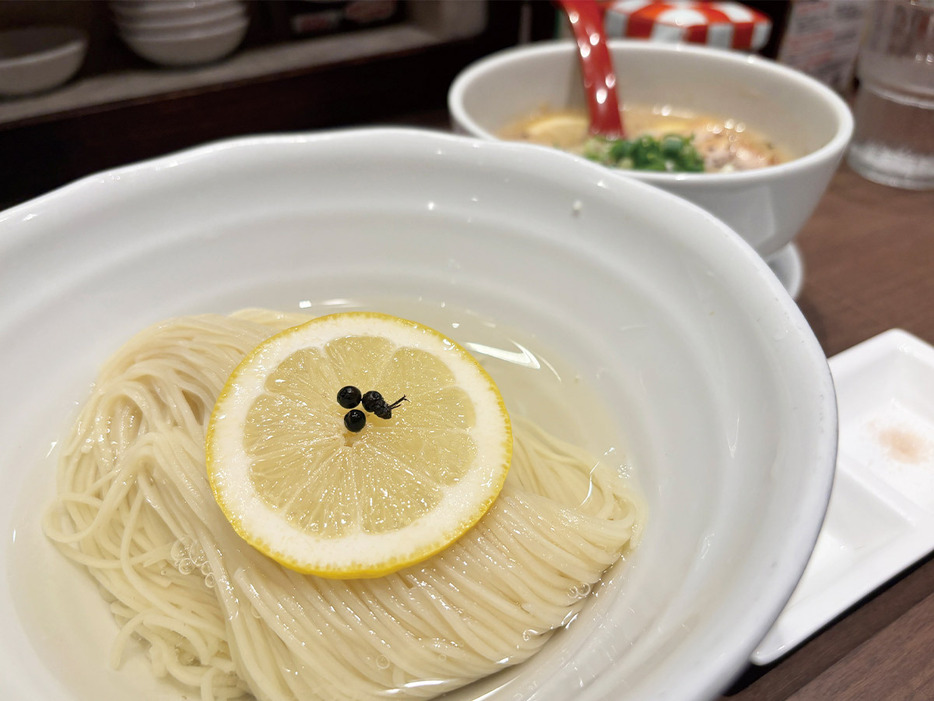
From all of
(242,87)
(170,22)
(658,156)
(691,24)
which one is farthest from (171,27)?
(691,24)

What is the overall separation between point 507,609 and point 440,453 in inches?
7.6

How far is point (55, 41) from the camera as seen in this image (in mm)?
1738

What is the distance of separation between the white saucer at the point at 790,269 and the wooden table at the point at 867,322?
4cm

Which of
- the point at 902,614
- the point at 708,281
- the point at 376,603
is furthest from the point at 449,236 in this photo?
the point at 902,614

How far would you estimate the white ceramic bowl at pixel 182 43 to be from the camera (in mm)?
1755

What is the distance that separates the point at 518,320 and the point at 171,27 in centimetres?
Answer: 134

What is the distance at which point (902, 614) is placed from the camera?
92 centimetres

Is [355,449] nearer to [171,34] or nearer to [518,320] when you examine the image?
[518,320]

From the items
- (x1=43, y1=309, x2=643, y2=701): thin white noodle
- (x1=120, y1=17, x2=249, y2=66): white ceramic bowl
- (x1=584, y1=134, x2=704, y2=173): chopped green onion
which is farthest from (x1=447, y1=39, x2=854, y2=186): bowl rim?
(x1=120, y1=17, x2=249, y2=66): white ceramic bowl

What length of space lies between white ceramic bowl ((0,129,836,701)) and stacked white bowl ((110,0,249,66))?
2.90 feet

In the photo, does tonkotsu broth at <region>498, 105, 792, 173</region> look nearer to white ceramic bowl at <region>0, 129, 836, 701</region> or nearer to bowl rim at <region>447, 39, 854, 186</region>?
bowl rim at <region>447, 39, 854, 186</region>

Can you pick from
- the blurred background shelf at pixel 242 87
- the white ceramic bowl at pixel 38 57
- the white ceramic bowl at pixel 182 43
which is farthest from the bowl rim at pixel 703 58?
the white ceramic bowl at pixel 38 57

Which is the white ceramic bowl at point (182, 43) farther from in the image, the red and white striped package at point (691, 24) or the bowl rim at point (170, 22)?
the red and white striped package at point (691, 24)

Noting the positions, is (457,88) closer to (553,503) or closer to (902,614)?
(553,503)
